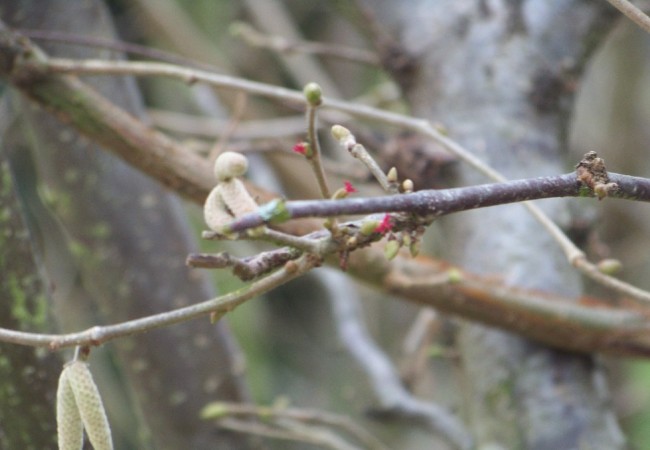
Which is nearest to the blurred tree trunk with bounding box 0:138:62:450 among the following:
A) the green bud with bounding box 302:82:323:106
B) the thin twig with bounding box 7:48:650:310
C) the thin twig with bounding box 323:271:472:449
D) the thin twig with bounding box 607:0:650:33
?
the thin twig with bounding box 7:48:650:310

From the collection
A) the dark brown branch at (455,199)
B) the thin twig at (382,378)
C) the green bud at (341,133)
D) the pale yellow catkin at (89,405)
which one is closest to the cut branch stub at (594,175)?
the dark brown branch at (455,199)

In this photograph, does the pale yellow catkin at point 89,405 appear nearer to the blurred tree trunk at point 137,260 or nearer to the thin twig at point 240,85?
A: the thin twig at point 240,85

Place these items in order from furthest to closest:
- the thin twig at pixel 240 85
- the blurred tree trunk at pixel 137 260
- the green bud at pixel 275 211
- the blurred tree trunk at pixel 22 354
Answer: the blurred tree trunk at pixel 137 260
the thin twig at pixel 240 85
the blurred tree trunk at pixel 22 354
the green bud at pixel 275 211

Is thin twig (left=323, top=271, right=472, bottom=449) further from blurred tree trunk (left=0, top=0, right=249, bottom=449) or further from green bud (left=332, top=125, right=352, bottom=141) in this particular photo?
green bud (left=332, top=125, right=352, bottom=141)

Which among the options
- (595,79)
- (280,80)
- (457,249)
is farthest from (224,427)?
(595,79)

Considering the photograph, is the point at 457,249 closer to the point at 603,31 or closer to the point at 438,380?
the point at 603,31
